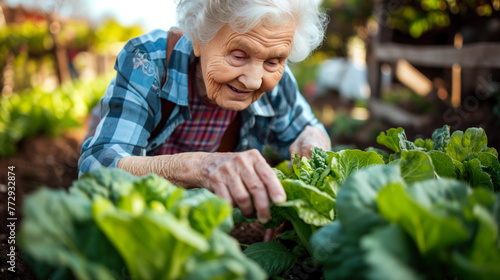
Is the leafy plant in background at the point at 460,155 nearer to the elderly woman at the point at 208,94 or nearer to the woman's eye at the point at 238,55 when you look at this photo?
the elderly woman at the point at 208,94

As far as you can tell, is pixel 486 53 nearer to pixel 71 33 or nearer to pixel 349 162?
pixel 349 162

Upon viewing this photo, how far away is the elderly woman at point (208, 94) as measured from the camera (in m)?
1.27

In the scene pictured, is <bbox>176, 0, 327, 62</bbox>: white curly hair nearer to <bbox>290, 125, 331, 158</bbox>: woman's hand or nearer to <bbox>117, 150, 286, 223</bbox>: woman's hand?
<bbox>290, 125, 331, 158</bbox>: woman's hand

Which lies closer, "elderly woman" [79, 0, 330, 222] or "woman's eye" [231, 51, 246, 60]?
"elderly woman" [79, 0, 330, 222]

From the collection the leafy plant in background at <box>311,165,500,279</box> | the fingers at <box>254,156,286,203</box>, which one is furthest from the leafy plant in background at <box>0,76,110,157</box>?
the leafy plant in background at <box>311,165,500,279</box>

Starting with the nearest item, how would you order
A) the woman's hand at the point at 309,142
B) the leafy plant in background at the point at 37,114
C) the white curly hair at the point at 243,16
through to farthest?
the white curly hair at the point at 243,16
the woman's hand at the point at 309,142
the leafy plant in background at the point at 37,114

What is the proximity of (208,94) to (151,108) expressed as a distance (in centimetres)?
31

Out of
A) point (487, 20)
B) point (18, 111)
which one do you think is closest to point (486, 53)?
point (487, 20)

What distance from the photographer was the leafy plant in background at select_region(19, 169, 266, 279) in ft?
2.76

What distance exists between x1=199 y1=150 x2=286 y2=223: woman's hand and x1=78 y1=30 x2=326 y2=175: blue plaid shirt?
1.85 feet

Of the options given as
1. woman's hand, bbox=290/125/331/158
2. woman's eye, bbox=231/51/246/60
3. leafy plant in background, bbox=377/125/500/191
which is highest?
woman's eye, bbox=231/51/246/60

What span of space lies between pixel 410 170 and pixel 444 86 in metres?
5.39

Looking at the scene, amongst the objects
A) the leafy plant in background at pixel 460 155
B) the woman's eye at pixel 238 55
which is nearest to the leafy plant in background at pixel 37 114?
the woman's eye at pixel 238 55

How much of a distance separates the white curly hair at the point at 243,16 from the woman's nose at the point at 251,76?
174mm
